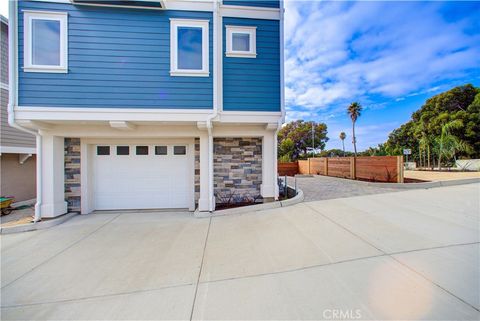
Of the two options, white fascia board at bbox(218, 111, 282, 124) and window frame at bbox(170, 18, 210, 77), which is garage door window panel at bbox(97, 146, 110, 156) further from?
white fascia board at bbox(218, 111, 282, 124)

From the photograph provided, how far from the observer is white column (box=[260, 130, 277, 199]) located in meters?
5.35

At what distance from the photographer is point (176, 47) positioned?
15.3ft

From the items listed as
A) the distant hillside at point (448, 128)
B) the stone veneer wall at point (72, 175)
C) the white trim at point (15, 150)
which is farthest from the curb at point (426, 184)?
the white trim at point (15, 150)

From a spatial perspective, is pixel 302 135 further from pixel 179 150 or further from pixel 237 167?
pixel 179 150

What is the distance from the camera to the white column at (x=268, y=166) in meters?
5.35

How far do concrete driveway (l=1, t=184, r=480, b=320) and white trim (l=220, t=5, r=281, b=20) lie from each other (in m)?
4.93

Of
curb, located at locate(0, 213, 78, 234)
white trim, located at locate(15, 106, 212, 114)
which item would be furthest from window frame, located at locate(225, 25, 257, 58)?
curb, located at locate(0, 213, 78, 234)

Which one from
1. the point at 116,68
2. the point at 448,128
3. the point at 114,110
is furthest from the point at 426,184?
the point at 448,128

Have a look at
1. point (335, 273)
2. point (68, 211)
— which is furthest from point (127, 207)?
point (335, 273)

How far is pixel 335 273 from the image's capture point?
2297 millimetres

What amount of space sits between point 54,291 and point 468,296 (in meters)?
4.35

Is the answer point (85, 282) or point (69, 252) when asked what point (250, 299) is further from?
point (69, 252)

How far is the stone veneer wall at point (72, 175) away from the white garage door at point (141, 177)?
40 cm

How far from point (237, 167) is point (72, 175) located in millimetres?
4455
